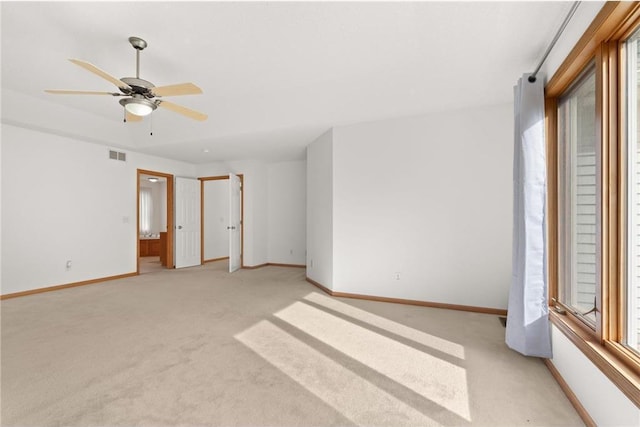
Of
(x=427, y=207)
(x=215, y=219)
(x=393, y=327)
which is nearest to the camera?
(x=393, y=327)

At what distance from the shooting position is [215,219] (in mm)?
8070

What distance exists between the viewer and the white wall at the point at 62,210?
4355 millimetres

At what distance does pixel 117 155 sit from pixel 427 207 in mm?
5641

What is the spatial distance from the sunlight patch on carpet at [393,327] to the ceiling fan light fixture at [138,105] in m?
3.02

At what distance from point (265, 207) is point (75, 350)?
16.0 feet

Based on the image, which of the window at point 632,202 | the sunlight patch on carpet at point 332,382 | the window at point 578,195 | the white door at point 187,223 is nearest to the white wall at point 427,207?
the window at point 578,195

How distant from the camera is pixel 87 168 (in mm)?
5238

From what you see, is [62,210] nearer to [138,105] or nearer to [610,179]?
[138,105]

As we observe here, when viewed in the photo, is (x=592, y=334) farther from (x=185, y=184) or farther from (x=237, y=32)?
(x=185, y=184)

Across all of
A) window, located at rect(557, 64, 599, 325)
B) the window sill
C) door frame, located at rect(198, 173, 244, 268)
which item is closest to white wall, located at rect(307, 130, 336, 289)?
door frame, located at rect(198, 173, 244, 268)

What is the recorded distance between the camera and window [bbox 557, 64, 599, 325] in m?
2.05

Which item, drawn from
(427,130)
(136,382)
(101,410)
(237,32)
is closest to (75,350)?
(136,382)

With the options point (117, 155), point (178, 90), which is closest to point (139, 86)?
point (178, 90)

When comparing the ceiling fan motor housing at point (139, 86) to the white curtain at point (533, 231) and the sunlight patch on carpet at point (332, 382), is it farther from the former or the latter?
the white curtain at point (533, 231)
